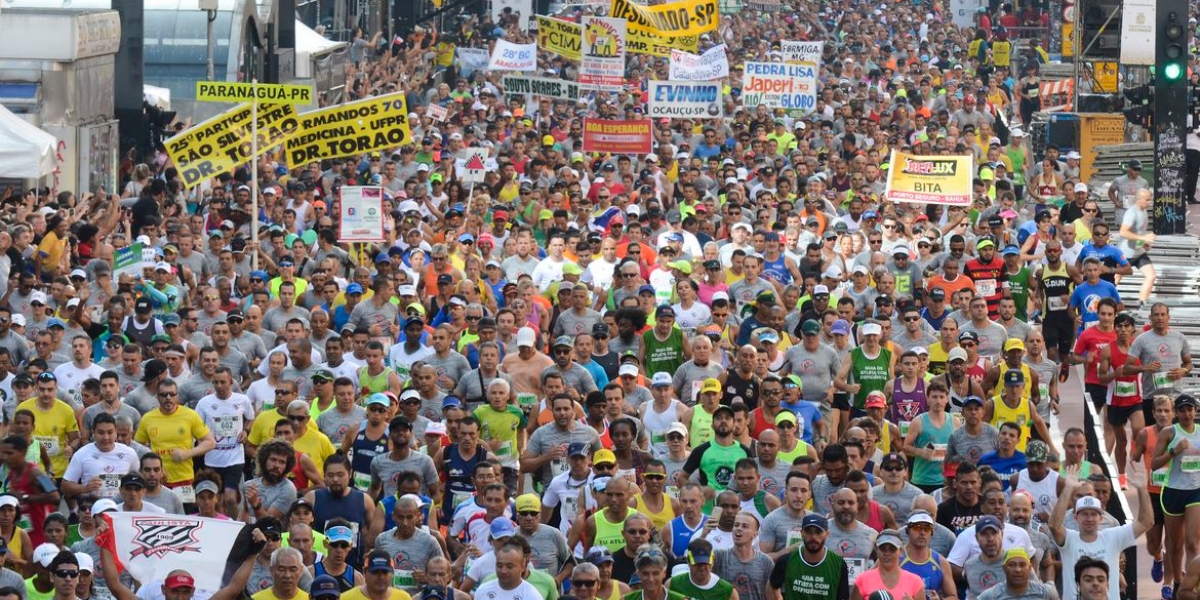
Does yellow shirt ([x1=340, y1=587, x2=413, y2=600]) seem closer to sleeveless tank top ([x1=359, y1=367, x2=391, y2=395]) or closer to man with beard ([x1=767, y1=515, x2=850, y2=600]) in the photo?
man with beard ([x1=767, y1=515, x2=850, y2=600])

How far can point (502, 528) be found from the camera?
13000 mm

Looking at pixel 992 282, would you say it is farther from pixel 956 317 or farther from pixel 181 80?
pixel 181 80

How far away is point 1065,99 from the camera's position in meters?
41.3

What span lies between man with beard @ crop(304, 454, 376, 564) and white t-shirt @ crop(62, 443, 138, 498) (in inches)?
59.6

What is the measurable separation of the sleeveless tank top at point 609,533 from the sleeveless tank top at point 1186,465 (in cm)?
363

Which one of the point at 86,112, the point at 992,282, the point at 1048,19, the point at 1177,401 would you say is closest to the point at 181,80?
the point at 86,112

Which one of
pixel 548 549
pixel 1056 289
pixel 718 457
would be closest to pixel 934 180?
pixel 1056 289

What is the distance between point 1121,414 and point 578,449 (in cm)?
485

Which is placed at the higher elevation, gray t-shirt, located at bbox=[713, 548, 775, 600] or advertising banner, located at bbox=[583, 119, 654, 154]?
advertising banner, located at bbox=[583, 119, 654, 154]

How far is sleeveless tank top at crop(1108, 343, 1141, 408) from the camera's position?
1716 cm

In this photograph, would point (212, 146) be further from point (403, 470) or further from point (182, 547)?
point (182, 547)

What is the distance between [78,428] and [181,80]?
20735 mm

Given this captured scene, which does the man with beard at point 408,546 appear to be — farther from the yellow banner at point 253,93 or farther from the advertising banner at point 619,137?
the advertising banner at point 619,137

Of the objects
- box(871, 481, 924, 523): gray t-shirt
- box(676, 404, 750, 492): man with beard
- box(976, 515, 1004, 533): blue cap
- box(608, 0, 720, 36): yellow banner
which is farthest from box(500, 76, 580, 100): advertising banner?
box(976, 515, 1004, 533): blue cap
